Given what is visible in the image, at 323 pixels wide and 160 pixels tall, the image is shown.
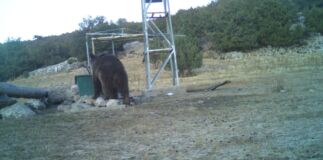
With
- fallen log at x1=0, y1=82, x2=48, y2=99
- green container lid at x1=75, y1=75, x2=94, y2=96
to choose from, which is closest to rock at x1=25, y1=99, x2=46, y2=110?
fallen log at x1=0, y1=82, x2=48, y2=99

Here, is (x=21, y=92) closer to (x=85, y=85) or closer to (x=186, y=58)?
(x=85, y=85)

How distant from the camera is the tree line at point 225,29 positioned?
39.6 meters

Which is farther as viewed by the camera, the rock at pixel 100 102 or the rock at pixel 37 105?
the rock at pixel 37 105

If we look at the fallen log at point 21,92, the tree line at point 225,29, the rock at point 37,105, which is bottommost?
the rock at point 37,105

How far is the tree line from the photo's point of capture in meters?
39.6

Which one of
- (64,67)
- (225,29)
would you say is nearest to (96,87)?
(64,67)

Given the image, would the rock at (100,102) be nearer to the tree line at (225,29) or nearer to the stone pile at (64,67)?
the tree line at (225,29)

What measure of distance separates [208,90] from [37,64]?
38072mm


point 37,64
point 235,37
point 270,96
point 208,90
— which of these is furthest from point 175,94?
point 37,64

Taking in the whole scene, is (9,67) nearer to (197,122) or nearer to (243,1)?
(243,1)

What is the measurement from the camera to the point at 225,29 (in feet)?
141

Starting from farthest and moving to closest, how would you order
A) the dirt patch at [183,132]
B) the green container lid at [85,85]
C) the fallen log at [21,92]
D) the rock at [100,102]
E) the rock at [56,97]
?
the green container lid at [85,85] → the rock at [56,97] → the fallen log at [21,92] → the rock at [100,102] → the dirt patch at [183,132]

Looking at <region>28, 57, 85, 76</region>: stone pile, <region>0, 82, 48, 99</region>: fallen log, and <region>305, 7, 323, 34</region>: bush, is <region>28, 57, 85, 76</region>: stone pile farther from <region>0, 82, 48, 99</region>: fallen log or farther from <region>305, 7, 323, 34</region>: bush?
<region>0, 82, 48, 99</region>: fallen log

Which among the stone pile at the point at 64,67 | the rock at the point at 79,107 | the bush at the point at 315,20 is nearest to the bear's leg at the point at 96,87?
the rock at the point at 79,107
